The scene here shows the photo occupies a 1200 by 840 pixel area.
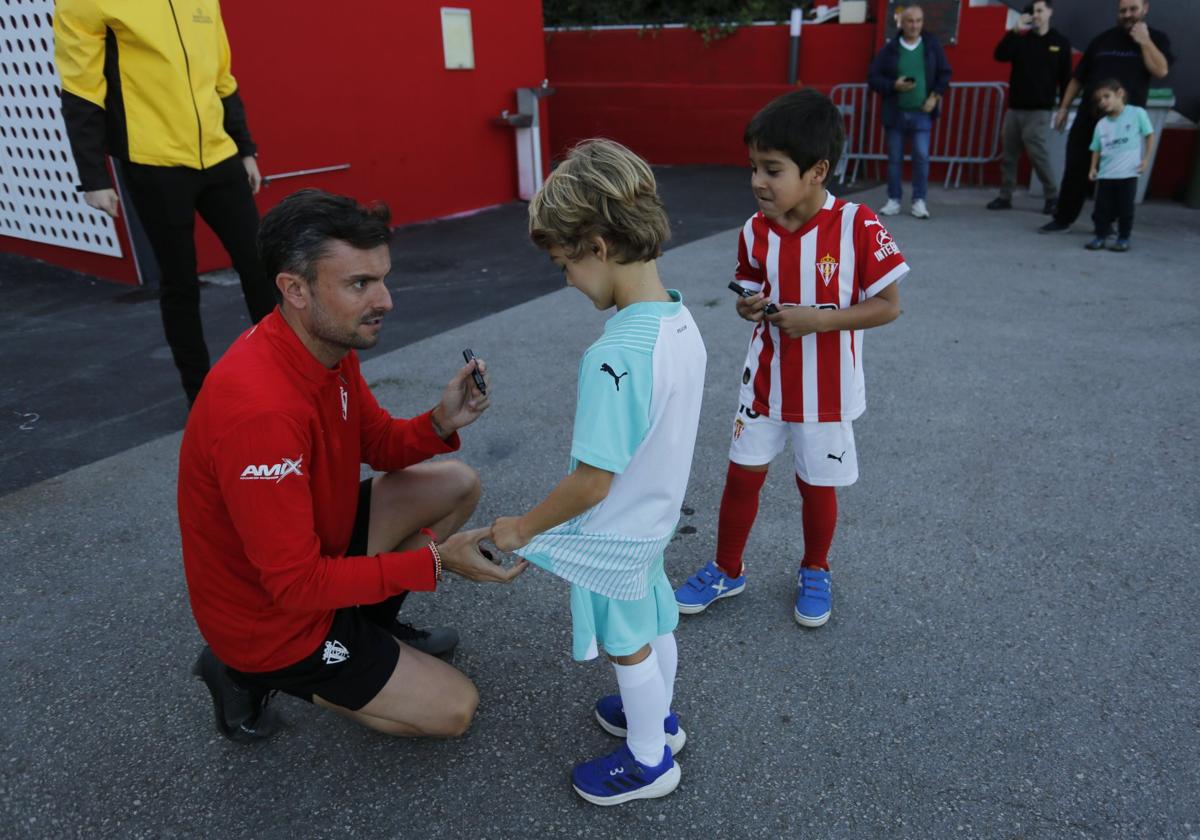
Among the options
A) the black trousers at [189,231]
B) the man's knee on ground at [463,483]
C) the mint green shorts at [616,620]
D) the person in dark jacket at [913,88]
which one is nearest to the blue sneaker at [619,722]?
the mint green shorts at [616,620]

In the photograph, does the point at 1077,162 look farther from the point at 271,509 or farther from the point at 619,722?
the point at 271,509

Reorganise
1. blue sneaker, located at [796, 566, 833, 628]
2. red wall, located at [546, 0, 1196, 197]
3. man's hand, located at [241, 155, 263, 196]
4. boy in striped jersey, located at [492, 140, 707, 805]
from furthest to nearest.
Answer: red wall, located at [546, 0, 1196, 197]
man's hand, located at [241, 155, 263, 196]
blue sneaker, located at [796, 566, 833, 628]
boy in striped jersey, located at [492, 140, 707, 805]

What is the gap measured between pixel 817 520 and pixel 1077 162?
6.71 metres

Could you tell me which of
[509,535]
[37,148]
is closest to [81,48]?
[509,535]

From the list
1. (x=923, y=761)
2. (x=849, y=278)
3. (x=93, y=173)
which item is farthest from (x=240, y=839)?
(x=93, y=173)

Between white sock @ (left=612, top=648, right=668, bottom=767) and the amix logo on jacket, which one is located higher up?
the amix logo on jacket

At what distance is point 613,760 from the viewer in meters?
2.08

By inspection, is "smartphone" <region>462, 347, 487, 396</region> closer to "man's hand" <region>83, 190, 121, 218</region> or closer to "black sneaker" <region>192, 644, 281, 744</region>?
"black sneaker" <region>192, 644, 281, 744</region>

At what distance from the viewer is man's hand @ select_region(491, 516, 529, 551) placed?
181cm

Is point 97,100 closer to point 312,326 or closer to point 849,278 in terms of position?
point 312,326

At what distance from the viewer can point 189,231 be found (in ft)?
13.2

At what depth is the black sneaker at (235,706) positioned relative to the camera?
2195 millimetres

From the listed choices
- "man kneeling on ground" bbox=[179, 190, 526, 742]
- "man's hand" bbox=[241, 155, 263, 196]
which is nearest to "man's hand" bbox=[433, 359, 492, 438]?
"man kneeling on ground" bbox=[179, 190, 526, 742]

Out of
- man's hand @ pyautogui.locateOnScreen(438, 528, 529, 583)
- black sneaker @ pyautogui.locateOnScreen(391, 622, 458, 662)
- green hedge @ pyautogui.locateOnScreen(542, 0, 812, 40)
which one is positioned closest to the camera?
man's hand @ pyautogui.locateOnScreen(438, 528, 529, 583)
